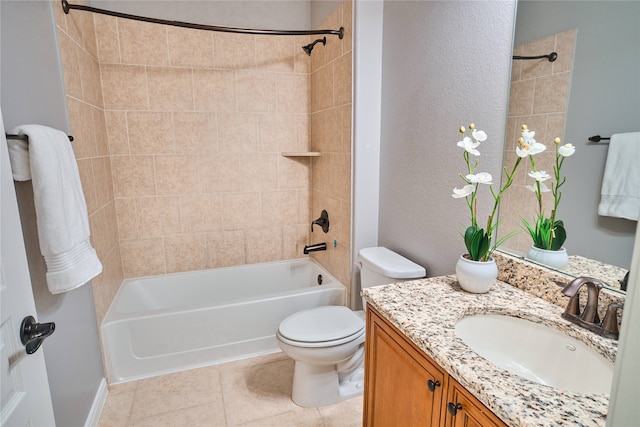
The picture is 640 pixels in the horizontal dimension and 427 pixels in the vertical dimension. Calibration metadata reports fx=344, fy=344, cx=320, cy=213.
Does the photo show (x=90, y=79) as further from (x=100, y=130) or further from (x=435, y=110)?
(x=435, y=110)

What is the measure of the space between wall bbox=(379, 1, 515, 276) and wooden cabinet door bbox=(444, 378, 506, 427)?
2.65 ft

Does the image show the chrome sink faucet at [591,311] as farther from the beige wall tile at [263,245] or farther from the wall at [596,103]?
the beige wall tile at [263,245]

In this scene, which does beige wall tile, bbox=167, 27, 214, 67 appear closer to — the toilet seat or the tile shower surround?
the tile shower surround

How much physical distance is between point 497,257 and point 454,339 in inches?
21.8

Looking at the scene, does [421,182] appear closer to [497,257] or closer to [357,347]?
[497,257]

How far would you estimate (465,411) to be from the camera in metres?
0.86

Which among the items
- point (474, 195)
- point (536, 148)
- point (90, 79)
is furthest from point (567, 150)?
point (90, 79)

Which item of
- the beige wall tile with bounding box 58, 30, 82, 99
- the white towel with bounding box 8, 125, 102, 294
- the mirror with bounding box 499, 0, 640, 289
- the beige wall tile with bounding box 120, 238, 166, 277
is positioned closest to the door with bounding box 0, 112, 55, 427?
the white towel with bounding box 8, 125, 102, 294

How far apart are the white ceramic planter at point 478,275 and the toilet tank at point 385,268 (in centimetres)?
48

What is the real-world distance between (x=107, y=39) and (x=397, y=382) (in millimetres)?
2761

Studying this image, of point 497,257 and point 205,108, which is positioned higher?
point 205,108

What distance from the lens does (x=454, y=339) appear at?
0.99 metres

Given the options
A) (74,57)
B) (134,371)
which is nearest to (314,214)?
(134,371)

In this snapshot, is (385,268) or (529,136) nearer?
(529,136)
